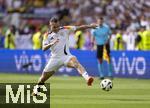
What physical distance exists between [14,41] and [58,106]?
22.5 m

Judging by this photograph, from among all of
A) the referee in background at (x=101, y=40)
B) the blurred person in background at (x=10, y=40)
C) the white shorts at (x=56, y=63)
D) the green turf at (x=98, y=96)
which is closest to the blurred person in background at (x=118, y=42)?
the blurred person in background at (x=10, y=40)

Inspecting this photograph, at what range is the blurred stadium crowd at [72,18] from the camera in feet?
121

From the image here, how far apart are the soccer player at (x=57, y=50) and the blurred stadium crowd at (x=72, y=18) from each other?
15189 millimetres

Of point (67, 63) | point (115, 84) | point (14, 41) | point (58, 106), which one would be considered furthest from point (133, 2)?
point (58, 106)

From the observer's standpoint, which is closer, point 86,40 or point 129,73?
point 129,73

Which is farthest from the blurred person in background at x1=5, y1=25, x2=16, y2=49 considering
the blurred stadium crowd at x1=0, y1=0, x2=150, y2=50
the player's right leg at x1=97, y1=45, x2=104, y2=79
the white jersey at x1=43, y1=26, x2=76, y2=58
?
the white jersey at x1=43, y1=26, x2=76, y2=58

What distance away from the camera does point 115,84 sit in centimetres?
2506

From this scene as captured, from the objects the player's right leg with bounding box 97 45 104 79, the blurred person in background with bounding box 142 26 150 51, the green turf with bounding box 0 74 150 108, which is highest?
the blurred person in background with bounding box 142 26 150 51

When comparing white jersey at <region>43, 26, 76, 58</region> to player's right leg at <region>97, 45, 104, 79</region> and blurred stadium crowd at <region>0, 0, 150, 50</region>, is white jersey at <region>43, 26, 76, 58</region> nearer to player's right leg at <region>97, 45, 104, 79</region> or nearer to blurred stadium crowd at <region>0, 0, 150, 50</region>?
player's right leg at <region>97, 45, 104, 79</region>

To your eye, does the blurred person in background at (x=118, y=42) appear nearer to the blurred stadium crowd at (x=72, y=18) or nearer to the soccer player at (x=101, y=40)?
the blurred stadium crowd at (x=72, y=18)

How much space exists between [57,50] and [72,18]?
22475 mm

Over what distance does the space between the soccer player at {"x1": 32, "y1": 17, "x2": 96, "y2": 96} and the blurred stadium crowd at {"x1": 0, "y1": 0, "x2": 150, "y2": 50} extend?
49.8ft

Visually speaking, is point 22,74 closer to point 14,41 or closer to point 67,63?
point 14,41

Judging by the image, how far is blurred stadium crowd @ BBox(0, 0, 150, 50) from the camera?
36969mm
